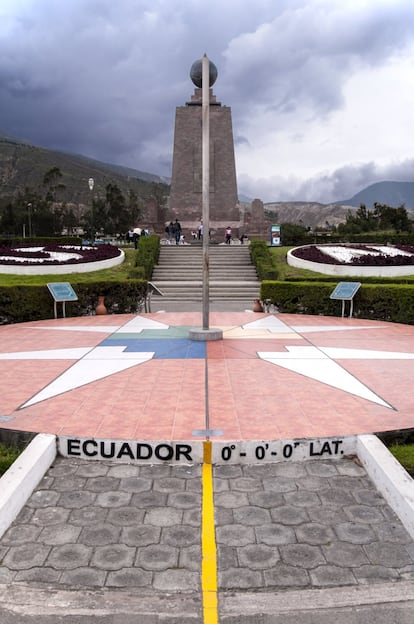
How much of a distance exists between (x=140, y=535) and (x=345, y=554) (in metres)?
1.43

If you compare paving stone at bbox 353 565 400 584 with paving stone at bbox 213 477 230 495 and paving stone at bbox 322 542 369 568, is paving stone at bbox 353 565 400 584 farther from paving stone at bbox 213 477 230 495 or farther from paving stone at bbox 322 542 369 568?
paving stone at bbox 213 477 230 495

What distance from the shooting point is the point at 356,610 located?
10.3 feet

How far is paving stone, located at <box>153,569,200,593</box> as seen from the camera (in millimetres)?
3318

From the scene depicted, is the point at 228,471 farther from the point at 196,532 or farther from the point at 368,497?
the point at 368,497

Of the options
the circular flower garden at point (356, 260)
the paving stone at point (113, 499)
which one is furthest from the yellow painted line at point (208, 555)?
the circular flower garden at point (356, 260)

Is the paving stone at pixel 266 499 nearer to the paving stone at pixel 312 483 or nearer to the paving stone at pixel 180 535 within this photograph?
the paving stone at pixel 312 483

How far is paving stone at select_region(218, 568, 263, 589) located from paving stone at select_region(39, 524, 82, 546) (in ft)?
3.66

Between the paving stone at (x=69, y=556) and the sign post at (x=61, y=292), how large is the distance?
9985mm

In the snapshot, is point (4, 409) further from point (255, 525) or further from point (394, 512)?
point (394, 512)

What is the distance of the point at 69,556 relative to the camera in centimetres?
362

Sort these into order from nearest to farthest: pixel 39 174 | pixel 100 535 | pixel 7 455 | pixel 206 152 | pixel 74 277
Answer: pixel 100 535 → pixel 7 455 → pixel 206 152 → pixel 74 277 → pixel 39 174

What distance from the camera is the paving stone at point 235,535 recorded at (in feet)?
12.5

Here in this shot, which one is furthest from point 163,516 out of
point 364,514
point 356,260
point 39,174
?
point 39,174

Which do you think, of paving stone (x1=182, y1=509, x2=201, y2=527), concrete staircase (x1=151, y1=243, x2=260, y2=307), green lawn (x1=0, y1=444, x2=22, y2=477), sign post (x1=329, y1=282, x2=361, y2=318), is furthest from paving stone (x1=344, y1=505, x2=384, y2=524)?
concrete staircase (x1=151, y1=243, x2=260, y2=307)
